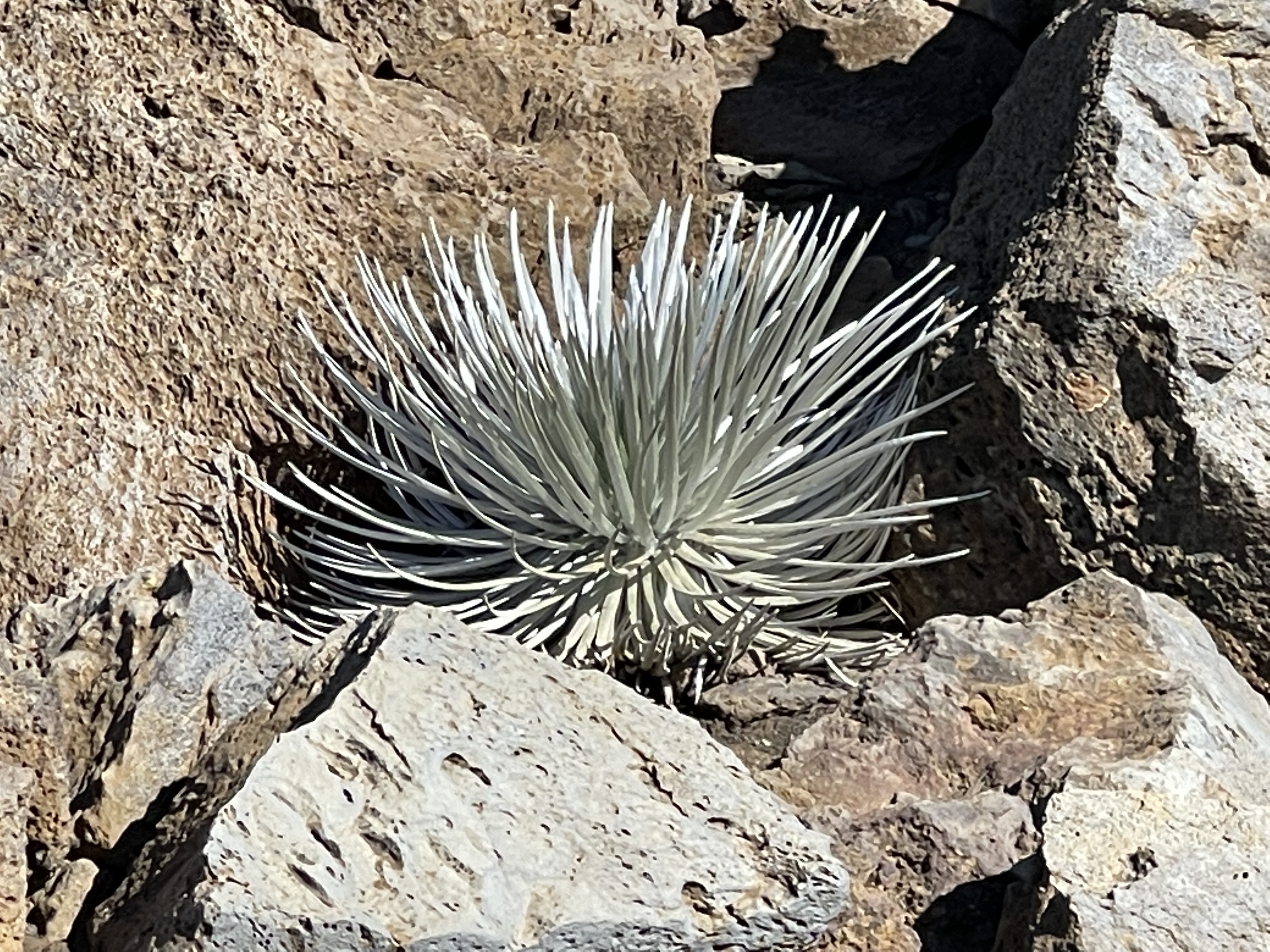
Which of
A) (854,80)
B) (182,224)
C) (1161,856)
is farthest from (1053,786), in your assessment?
(854,80)

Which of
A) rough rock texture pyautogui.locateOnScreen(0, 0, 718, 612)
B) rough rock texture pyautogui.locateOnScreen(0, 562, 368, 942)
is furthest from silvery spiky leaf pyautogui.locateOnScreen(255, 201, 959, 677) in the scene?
rough rock texture pyautogui.locateOnScreen(0, 562, 368, 942)

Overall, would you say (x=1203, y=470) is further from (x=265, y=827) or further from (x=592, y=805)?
(x=265, y=827)

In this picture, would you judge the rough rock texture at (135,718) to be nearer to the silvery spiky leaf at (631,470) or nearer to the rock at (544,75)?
the silvery spiky leaf at (631,470)

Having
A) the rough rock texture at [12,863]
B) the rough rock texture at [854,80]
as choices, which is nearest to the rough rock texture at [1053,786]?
the rough rock texture at [12,863]

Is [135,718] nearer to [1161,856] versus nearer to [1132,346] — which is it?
[1161,856]

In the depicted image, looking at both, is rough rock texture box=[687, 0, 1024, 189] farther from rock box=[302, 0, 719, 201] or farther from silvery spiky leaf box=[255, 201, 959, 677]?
silvery spiky leaf box=[255, 201, 959, 677]

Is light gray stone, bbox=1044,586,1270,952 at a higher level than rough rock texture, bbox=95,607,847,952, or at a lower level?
higher
